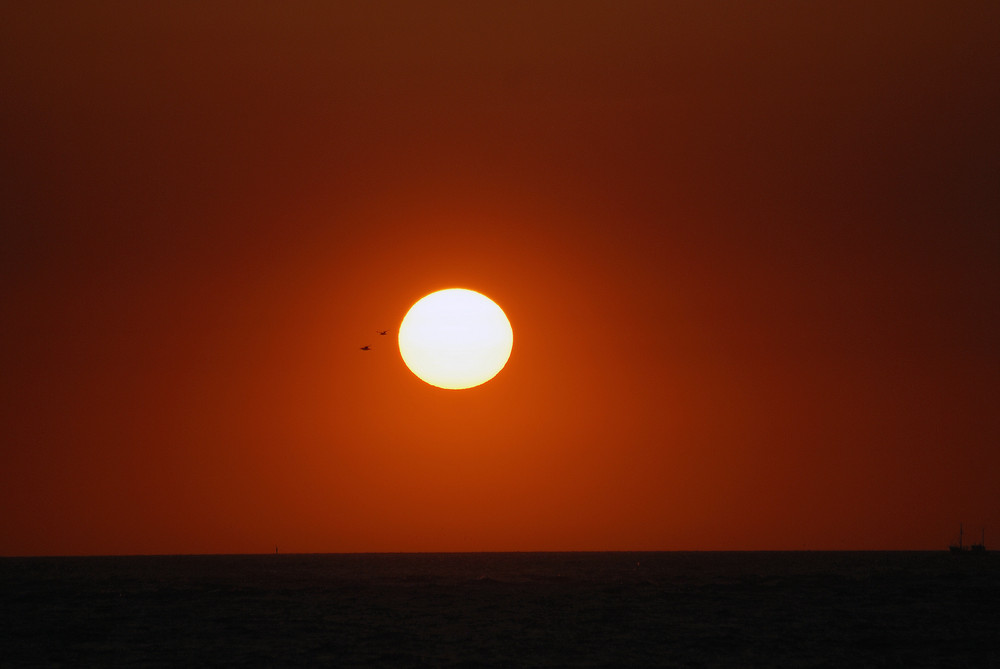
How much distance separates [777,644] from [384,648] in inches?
935

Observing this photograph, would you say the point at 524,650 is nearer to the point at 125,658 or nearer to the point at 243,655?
the point at 243,655

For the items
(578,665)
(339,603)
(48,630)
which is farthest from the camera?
(339,603)

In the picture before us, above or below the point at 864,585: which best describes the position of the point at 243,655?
below

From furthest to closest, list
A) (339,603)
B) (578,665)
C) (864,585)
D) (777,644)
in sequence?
(864,585) → (339,603) → (777,644) → (578,665)

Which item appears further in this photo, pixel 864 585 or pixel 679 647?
pixel 864 585

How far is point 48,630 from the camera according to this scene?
7256 centimetres

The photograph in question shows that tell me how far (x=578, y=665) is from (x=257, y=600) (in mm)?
57085

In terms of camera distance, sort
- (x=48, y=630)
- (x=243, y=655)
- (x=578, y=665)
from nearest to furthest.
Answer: (x=578, y=665)
(x=243, y=655)
(x=48, y=630)

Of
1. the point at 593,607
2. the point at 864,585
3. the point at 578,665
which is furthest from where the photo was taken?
the point at 864,585

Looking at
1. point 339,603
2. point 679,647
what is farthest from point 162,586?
point 679,647

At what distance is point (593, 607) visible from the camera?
3674 inches

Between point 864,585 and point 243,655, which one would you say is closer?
point 243,655

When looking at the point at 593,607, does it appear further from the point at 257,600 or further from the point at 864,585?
the point at 864,585

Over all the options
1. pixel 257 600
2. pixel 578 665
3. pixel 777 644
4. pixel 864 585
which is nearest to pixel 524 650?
pixel 578 665
